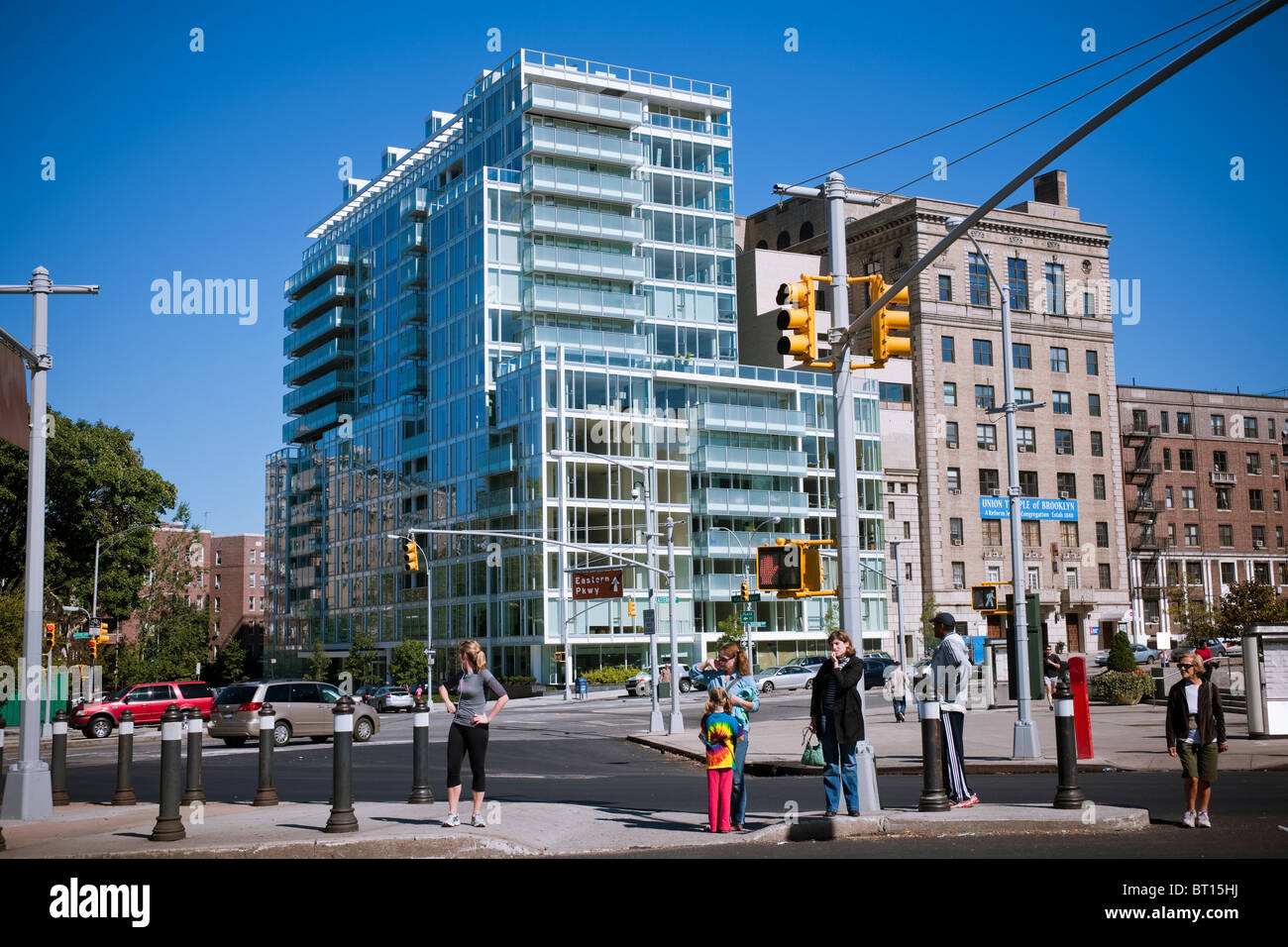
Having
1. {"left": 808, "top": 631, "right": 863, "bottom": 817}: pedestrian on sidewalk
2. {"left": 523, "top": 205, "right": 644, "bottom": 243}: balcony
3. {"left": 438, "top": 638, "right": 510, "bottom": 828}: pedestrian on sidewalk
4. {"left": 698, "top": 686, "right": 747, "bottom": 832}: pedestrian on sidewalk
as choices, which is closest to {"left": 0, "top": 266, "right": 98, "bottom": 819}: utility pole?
{"left": 438, "top": 638, "right": 510, "bottom": 828}: pedestrian on sidewalk

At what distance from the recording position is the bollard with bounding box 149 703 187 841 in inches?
481

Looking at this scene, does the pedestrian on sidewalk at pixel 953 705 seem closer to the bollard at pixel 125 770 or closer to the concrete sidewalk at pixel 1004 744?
the concrete sidewalk at pixel 1004 744

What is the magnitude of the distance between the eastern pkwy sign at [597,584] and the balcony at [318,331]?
155 feet

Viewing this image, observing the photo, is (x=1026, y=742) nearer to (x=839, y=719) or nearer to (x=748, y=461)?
(x=839, y=719)

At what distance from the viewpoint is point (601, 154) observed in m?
78.9

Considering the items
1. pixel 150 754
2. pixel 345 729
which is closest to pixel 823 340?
pixel 345 729

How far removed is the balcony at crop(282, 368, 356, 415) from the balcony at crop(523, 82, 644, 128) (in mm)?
32675

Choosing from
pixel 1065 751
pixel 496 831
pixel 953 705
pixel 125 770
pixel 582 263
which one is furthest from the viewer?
pixel 582 263

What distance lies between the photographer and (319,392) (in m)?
102

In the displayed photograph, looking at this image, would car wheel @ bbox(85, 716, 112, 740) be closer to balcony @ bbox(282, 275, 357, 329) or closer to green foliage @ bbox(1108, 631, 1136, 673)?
green foliage @ bbox(1108, 631, 1136, 673)

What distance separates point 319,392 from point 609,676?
1837 inches

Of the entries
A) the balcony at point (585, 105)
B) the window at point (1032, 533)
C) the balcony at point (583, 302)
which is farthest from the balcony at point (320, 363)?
the window at point (1032, 533)

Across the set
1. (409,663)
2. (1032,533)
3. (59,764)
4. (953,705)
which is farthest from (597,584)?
(953,705)

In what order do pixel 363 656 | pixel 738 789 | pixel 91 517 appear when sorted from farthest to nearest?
pixel 363 656 < pixel 91 517 < pixel 738 789
